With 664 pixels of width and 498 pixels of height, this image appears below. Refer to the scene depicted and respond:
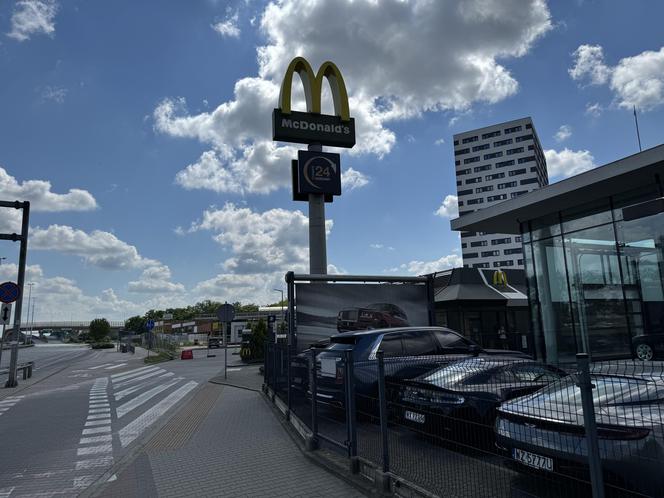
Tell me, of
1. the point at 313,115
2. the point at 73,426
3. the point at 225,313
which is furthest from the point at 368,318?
the point at 313,115

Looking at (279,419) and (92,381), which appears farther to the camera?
(92,381)

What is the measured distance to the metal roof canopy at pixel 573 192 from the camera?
11.7 m

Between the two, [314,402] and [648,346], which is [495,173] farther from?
[314,402]

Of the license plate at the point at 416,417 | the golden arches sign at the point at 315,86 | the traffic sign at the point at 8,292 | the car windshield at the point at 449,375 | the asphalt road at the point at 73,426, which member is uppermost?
the golden arches sign at the point at 315,86

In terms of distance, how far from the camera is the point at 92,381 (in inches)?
795

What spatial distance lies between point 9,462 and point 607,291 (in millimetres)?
14184

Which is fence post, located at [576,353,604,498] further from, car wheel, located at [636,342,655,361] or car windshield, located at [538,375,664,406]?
car wheel, located at [636,342,655,361]

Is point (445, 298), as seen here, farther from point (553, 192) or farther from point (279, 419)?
point (279, 419)

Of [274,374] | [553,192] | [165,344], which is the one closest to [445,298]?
[553,192]

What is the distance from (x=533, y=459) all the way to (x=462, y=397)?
4.22 feet

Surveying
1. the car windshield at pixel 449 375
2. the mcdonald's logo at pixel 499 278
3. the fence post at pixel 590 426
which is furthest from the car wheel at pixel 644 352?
the mcdonald's logo at pixel 499 278

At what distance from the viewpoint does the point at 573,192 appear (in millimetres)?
13539

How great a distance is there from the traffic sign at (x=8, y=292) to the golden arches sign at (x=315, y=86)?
1275cm

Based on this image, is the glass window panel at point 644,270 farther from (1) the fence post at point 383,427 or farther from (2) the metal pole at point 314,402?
(1) the fence post at point 383,427
